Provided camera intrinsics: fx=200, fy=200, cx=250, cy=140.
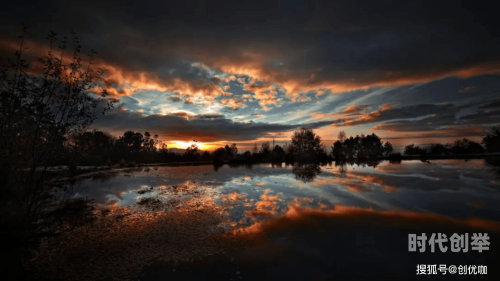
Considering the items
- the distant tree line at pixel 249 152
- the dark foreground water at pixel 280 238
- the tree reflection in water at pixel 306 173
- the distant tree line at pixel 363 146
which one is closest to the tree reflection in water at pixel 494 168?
the dark foreground water at pixel 280 238

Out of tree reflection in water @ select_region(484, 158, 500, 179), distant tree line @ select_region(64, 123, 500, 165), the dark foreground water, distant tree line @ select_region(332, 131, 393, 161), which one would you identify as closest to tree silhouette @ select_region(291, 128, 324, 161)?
distant tree line @ select_region(64, 123, 500, 165)

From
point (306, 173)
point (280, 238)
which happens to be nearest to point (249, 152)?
point (306, 173)

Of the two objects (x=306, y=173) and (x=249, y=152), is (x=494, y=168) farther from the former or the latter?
(x=249, y=152)

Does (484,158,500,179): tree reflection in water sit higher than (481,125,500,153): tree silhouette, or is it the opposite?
(481,125,500,153): tree silhouette

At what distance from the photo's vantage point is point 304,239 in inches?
308

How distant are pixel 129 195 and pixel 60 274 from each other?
1139cm

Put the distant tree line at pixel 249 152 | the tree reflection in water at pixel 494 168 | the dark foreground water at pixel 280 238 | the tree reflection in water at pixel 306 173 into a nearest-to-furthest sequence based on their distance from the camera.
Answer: the dark foreground water at pixel 280 238
the tree reflection in water at pixel 494 168
the tree reflection in water at pixel 306 173
the distant tree line at pixel 249 152

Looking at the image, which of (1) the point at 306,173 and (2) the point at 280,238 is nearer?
(2) the point at 280,238

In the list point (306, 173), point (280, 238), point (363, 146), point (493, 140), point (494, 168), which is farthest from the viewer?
point (363, 146)

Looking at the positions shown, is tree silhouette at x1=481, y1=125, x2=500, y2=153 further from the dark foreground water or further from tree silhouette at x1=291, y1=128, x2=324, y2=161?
the dark foreground water

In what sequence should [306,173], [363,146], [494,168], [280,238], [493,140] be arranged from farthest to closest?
1. [363,146]
2. [493,140]
3. [306,173]
4. [494,168]
5. [280,238]

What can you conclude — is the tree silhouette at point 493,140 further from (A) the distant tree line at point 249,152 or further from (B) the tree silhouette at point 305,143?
(B) the tree silhouette at point 305,143

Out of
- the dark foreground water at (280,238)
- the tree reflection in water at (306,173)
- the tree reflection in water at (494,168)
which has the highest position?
the tree reflection in water at (494,168)

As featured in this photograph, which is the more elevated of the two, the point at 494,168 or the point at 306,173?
the point at 494,168
